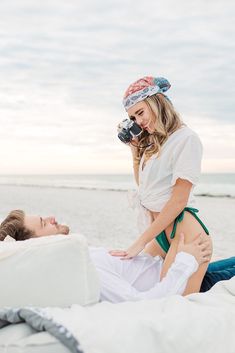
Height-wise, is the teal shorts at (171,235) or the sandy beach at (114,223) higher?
the teal shorts at (171,235)

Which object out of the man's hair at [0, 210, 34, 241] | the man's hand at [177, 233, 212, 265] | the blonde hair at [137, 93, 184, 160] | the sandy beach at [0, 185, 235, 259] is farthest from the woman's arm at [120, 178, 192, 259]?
the sandy beach at [0, 185, 235, 259]

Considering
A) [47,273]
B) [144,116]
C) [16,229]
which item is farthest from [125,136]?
[47,273]

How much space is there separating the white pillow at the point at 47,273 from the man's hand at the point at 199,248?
854 mm

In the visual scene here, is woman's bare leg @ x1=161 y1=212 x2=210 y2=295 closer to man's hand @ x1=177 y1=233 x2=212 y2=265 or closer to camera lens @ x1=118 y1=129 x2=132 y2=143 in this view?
man's hand @ x1=177 y1=233 x2=212 y2=265

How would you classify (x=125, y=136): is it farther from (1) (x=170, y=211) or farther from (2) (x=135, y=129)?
(1) (x=170, y=211)

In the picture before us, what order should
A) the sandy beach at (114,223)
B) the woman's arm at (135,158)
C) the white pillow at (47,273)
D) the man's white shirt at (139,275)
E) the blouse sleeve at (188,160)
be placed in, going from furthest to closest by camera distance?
the sandy beach at (114,223), the woman's arm at (135,158), the blouse sleeve at (188,160), the man's white shirt at (139,275), the white pillow at (47,273)

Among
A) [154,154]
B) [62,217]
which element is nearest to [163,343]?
[154,154]

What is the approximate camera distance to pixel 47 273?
1.75 metres

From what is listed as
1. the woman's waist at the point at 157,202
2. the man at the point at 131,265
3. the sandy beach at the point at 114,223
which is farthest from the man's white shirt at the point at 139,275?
the sandy beach at the point at 114,223

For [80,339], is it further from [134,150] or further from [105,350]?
[134,150]

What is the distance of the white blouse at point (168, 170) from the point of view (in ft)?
8.75

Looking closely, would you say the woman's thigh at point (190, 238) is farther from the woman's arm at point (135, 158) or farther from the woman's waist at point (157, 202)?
the woman's arm at point (135, 158)

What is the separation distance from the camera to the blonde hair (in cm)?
278

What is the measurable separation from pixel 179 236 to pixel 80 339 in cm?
122
